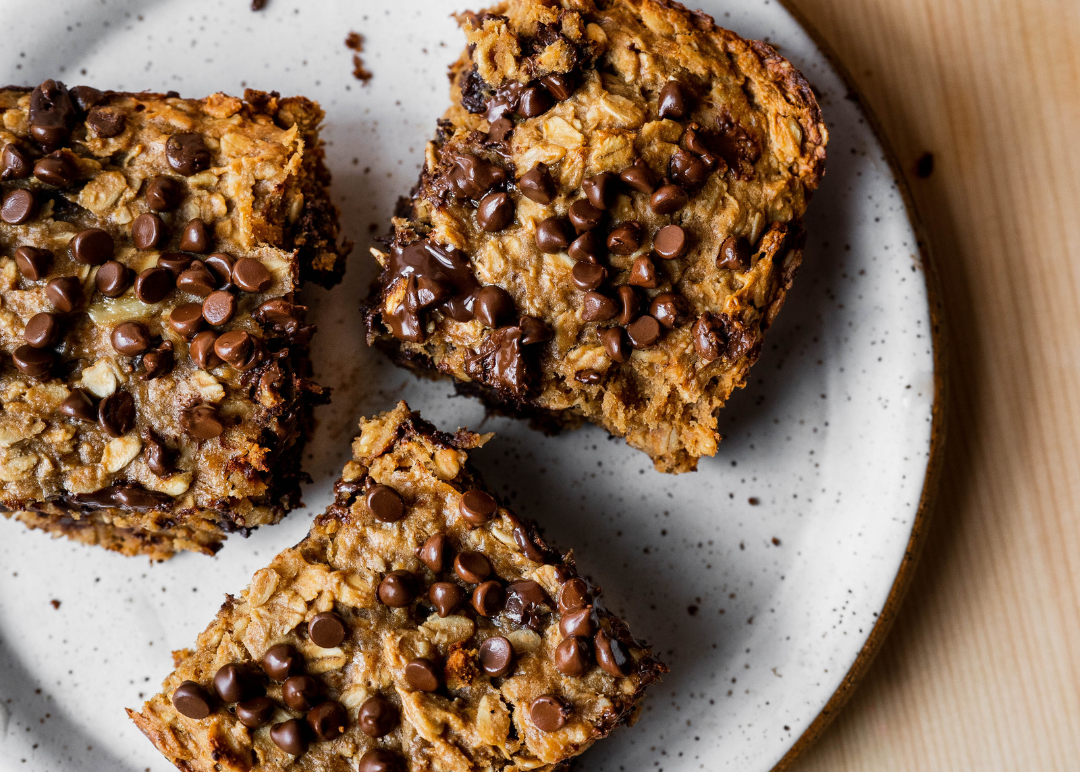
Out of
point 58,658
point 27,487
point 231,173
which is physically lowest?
point 58,658

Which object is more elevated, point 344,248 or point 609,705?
point 344,248

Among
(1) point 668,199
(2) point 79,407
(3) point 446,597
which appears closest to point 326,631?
(3) point 446,597

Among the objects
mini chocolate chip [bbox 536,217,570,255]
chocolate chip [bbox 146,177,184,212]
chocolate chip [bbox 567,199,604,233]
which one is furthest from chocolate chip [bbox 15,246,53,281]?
chocolate chip [bbox 567,199,604,233]

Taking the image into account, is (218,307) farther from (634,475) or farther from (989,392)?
(989,392)

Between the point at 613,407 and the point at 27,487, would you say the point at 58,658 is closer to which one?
the point at 27,487

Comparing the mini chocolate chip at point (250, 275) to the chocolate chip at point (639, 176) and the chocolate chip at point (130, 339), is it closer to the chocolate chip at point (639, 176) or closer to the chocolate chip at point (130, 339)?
the chocolate chip at point (130, 339)

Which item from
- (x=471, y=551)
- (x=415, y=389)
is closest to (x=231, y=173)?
(x=415, y=389)

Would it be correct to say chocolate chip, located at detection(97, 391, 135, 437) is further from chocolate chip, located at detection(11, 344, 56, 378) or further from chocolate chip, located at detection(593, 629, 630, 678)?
chocolate chip, located at detection(593, 629, 630, 678)

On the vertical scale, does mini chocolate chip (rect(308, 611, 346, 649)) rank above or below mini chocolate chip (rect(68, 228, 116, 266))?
below
